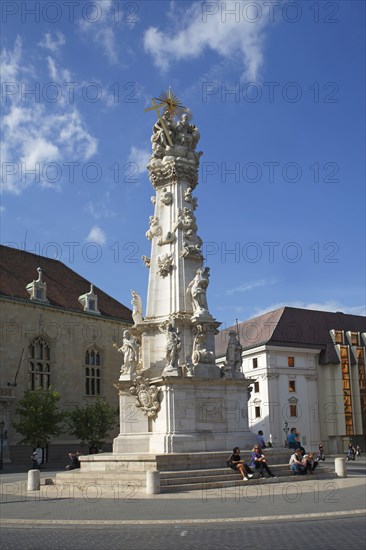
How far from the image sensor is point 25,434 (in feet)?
140

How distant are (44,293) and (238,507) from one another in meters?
39.3

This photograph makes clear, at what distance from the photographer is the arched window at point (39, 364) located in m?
48.9

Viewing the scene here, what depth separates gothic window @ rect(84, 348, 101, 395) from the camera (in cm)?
5278

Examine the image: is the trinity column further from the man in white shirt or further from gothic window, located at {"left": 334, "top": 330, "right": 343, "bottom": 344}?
gothic window, located at {"left": 334, "top": 330, "right": 343, "bottom": 344}

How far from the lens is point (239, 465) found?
19781 mm

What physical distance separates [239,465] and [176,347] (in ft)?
14.9

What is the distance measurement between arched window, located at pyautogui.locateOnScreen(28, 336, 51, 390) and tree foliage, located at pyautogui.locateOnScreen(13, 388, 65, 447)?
4.53 metres

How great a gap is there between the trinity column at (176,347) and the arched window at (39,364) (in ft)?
86.3

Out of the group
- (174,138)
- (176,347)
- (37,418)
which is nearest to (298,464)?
(176,347)

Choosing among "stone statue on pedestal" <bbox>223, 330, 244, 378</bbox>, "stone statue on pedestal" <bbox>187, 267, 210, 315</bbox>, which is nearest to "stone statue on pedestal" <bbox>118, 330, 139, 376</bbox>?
"stone statue on pedestal" <bbox>187, 267, 210, 315</bbox>

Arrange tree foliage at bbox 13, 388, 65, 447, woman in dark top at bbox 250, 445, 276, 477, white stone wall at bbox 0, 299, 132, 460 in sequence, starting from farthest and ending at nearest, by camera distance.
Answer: white stone wall at bbox 0, 299, 132, 460
tree foliage at bbox 13, 388, 65, 447
woman in dark top at bbox 250, 445, 276, 477

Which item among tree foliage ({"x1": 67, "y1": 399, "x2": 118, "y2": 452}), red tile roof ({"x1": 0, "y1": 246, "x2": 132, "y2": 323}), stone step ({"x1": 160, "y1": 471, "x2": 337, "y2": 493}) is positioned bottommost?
stone step ({"x1": 160, "y1": 471, "x2": 337, "y2": 493})

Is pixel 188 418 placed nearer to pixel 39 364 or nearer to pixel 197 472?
pixel 197 472

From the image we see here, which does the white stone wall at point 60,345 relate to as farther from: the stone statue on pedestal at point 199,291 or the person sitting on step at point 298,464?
the person sitting on step at point 298,464
